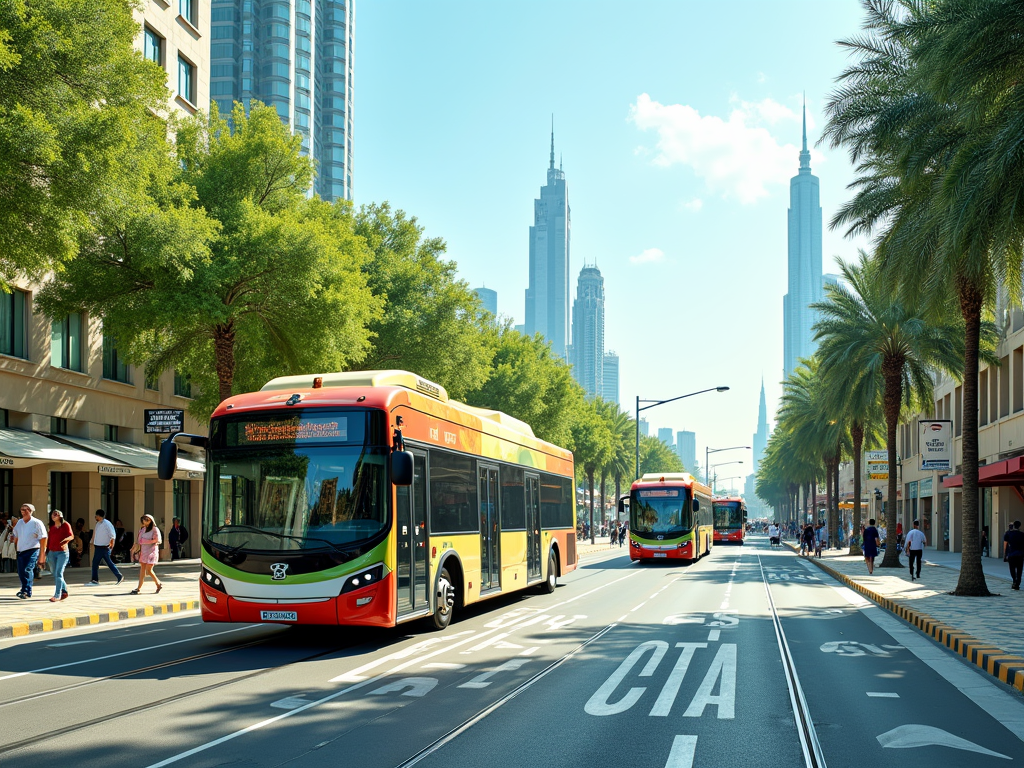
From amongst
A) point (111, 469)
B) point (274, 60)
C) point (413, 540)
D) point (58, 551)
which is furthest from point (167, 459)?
point (274, 60)

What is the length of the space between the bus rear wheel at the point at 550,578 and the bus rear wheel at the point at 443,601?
7.52 meters

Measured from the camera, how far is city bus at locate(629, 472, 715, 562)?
122 feet

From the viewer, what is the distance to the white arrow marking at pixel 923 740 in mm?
7696

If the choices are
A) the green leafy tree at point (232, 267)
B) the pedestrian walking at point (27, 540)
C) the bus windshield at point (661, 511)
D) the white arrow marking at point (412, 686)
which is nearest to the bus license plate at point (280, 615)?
the white arrow marking at point (412, 686)

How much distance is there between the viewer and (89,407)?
32.7 meters

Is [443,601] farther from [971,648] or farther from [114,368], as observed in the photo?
[114,368]

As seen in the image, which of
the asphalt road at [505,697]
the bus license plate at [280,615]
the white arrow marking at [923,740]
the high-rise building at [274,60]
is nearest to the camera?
the asphalt road at [505,697]

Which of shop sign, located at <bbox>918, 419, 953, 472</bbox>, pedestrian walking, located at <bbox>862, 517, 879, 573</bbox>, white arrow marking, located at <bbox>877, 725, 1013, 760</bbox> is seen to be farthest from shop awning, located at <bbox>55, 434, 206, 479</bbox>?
white arrow marking, located at <bbox>877, 725, 1013, 760</bbox>

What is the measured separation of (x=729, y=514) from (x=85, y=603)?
61998mm

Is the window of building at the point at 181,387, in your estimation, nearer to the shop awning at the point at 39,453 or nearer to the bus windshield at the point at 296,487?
the shop awning at the point at 39,453

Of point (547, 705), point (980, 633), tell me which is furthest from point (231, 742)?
point (980, 633)

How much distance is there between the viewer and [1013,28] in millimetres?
16172

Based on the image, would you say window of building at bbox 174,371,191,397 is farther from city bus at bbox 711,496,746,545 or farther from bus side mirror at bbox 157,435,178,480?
city bus at bbox 711,496,746,545

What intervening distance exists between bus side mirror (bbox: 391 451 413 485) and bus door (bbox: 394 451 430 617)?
2.74 feet
